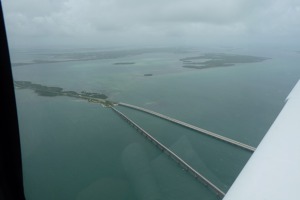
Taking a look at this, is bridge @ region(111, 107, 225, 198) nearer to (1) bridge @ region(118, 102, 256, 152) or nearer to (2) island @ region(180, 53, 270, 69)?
(1) bridge @ region(118, 102, 256, 152)

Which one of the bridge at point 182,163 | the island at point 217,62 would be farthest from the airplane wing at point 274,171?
the island at point 217,62

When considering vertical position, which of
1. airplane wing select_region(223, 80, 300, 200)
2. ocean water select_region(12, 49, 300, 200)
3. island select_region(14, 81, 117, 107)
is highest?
airplane wing select_region(223, 80, 300, 200)

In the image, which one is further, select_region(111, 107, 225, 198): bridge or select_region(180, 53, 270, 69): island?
select_region(180, 53, 270, 69): island

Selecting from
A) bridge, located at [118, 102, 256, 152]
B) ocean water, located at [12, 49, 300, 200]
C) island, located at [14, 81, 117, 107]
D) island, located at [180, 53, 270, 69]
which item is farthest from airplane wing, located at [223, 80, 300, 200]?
island, located at [180, 53, 270, 69]

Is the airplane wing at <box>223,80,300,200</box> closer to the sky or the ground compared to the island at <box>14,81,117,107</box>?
closer to the sky

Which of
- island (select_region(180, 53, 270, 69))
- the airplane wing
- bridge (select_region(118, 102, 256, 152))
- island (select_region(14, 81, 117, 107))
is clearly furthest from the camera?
island (select_region(180, 53, 270, 69))

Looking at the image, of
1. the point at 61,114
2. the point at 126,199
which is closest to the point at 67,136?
the point at 61,114

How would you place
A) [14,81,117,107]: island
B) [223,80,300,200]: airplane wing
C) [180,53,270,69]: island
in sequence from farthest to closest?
[180,53,270,69]: island < [14,81,117,107]: island < [223,80,300,200]: airplane wing
